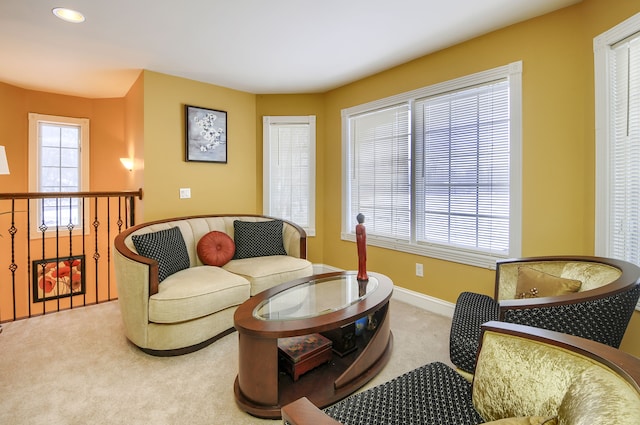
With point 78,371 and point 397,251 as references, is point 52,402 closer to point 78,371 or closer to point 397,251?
point 78,371

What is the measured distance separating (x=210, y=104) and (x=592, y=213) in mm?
3889

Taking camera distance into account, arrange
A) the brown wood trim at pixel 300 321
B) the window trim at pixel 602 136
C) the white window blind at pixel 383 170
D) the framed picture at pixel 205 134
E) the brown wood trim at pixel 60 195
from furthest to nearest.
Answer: the framed picture at pixel 205 134 → the white window blind at pixel 383 170 → the brown wood trim at pixel 60 195 → the window trim at pixel 602 136 → the brown wood trim at pixel 300 321

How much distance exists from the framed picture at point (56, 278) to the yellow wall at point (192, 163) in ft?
6.83

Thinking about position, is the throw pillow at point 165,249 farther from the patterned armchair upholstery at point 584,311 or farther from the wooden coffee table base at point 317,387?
the patterned armchair upholstery at point 584,311

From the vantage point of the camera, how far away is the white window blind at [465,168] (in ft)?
8.85

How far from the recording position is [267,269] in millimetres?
2994

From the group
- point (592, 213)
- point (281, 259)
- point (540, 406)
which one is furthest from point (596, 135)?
point (281, 259)

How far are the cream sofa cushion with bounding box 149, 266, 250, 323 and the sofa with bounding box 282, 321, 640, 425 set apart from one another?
5.21ft

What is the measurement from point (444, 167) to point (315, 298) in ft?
6.03

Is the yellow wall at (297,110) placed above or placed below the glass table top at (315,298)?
above

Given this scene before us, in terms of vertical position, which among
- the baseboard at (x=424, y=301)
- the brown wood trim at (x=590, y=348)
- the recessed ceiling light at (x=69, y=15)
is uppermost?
the recessed ceiling light at (x=69, y=15)

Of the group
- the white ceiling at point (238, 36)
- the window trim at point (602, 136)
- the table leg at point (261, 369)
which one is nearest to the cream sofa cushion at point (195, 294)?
the table leg at point (261, 369)

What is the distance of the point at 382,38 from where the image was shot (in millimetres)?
2793

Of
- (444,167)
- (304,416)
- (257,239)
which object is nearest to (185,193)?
(257,239)
